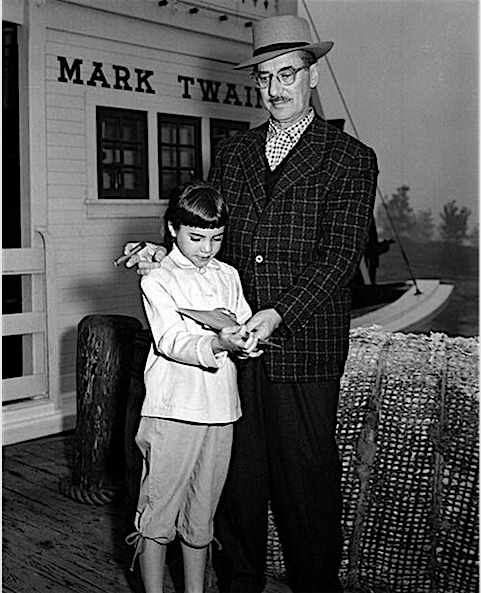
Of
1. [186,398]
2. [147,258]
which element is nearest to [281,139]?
Result: [147,258]

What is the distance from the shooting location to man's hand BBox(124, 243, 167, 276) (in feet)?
8.21

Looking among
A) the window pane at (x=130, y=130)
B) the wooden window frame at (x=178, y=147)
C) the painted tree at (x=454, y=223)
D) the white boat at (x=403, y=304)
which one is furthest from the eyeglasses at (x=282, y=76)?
the painted tree at (x=454, y=223)

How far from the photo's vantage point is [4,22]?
5156 mm

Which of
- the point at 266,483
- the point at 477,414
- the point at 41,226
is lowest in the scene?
the point at 266,483

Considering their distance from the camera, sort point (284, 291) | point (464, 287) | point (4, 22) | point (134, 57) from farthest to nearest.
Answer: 1. point (464, 287)
2. point (134, 57)
3. point (4, 22)
4. point (284, 291)

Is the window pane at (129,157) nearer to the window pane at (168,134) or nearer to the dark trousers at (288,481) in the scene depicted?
the window pane at (168,134)

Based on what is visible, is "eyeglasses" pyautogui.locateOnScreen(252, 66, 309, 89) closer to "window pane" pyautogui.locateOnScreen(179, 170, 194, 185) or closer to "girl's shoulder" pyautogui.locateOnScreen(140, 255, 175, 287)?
"girl's shoulder" pyautogui.locateOnScreen(140, 255, 175, 287)

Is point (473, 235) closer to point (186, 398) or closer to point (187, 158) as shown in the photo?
point (187, 158)

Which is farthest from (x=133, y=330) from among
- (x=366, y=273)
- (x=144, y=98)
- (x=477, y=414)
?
(x=366, y=273)

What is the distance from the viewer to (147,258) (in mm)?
2529

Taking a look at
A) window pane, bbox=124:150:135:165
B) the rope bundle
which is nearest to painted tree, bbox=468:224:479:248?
window pane, bbox=124:150:135:165

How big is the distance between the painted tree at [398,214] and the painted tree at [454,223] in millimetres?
230

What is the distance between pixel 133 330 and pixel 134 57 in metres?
2.37

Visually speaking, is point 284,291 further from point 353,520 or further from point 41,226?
point 41,226
